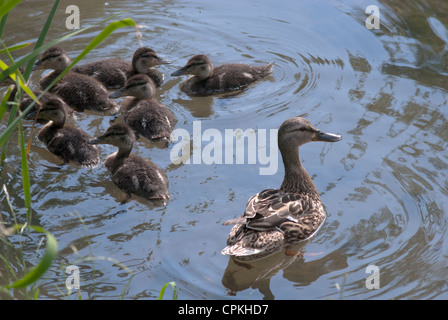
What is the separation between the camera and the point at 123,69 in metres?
5.85

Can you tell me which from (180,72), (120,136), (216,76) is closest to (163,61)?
(180,72)

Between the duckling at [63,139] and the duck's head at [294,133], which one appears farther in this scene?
the duckling at [63,139]

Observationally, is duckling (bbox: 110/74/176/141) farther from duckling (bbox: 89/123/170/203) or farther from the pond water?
duckling (bbox: 89/123/170/203)

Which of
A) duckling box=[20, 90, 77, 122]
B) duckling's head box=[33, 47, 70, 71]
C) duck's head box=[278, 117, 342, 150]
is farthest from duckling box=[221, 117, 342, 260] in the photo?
duckling's head box=[33, 47, 70, 71]

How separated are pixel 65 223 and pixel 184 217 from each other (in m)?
0.74

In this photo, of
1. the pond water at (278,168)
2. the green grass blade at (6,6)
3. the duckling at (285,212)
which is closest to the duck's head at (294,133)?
the duckling at (285,212)

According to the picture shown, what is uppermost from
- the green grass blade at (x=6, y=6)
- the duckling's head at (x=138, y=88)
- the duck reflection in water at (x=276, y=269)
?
the green grass blade at (x=6, y=6)

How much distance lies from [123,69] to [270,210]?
259cm

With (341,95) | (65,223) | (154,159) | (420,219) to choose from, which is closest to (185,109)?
(154,159)

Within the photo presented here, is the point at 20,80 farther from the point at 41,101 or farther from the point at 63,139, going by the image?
the point at 41,101

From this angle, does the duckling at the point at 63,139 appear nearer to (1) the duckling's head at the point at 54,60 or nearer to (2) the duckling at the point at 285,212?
(1) the duckling's head at the point at 54,60

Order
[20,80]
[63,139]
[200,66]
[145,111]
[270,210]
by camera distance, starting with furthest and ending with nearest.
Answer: [200,66], [145,111], [63,139], [270,210], [20,80]

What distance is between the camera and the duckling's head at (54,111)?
15.9 feet
